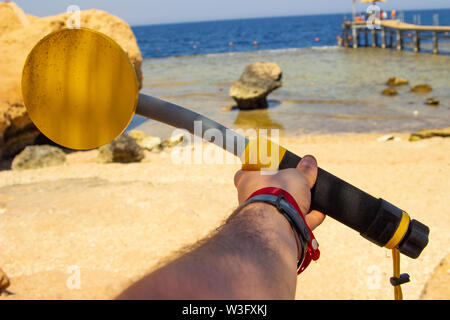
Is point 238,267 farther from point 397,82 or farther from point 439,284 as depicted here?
point 397,82

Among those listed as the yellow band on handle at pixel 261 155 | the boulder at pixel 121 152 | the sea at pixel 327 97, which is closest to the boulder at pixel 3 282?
the yellow band on handle at pixel 261 155

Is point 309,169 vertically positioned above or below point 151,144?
above

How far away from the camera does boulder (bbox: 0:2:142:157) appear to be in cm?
923

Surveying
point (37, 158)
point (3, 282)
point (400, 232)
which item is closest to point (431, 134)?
point (37, 158)

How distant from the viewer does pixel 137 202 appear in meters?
5.35

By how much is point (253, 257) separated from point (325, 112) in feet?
47.0

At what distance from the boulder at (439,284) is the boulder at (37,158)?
708cm

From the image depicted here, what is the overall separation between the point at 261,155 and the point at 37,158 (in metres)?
8.06

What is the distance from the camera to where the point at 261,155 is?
4.43 feet

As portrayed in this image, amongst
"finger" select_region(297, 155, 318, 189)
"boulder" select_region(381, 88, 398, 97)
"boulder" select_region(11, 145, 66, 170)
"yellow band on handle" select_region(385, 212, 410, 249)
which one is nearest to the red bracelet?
"finger" select_region(297, 155, 318, 189)

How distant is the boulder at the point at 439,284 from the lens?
3.38m
